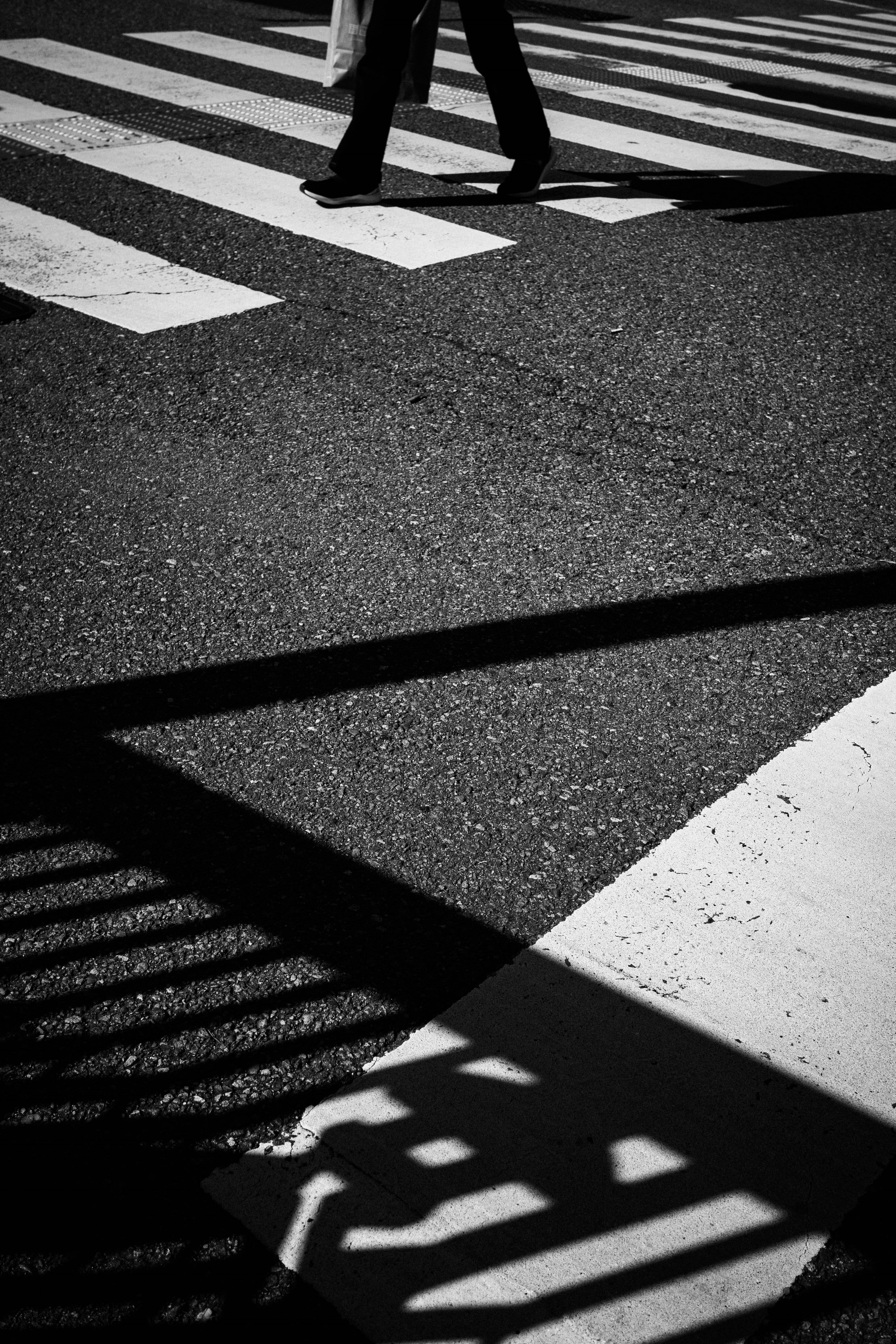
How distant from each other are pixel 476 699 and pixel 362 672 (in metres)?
0.30

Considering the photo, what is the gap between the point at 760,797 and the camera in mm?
2754

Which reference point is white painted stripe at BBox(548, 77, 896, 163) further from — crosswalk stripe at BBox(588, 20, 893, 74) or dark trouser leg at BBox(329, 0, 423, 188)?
dark trouser leg at BBox(329, 0, 423, 188)

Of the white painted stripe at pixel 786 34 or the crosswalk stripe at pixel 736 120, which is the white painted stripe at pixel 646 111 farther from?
the white painted stripe at pixel 786 34

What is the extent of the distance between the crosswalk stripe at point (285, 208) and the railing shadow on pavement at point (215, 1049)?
3.84 metres

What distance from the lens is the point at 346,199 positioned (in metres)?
6.41

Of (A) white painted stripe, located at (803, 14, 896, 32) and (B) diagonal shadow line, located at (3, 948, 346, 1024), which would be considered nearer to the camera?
(B) diagonal shadow line, located at (3, 948, 346, 1024)

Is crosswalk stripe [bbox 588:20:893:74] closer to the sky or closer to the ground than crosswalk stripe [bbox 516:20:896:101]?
closer to the sky

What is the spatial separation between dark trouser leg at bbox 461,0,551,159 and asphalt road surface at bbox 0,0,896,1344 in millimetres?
329

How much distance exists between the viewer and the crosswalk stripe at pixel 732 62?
1078 centimetres

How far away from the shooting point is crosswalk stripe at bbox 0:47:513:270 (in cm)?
595

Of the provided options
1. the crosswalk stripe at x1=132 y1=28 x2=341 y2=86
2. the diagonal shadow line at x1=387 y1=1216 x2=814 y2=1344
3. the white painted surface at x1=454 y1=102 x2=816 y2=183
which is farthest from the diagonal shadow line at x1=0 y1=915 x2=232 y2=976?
the crosswalk stripe at x1=132 y1=28 x2=341 y2=86

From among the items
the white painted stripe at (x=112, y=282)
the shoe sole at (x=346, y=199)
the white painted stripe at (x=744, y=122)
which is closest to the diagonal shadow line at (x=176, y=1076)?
the white painted stripe at (x=112, y=282)

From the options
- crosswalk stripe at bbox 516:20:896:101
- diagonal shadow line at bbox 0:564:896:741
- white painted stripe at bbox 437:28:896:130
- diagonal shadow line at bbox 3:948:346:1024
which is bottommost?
diagonal shadow line at bbox 3:948:346:1024

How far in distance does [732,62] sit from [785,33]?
8.60 feet
